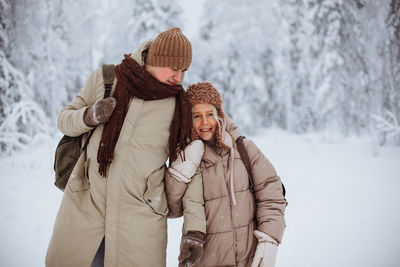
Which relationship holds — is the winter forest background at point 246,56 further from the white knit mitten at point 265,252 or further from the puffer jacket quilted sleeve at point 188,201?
the puffer jacket quilted sleeve at point 188,201

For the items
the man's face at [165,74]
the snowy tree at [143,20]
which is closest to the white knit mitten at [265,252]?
the man's face at [165,74]

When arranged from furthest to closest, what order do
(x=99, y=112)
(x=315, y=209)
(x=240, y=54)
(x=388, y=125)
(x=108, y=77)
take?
1. (x=240, y=54)
2. (x=388, y=125)
3. (x=315, y=209)
4. (x=108, y=77)
5. (x=99, y=112)

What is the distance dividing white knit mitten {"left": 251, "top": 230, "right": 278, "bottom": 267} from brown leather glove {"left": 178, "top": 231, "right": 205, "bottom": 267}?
0.45 meters

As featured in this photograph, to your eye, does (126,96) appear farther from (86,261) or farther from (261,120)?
(261,120)

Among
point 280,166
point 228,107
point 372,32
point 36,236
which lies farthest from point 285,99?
point 36,236

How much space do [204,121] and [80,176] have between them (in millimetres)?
1048

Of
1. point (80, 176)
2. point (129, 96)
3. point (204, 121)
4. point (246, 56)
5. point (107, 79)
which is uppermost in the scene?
point (246, 56)

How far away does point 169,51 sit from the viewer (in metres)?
2.12

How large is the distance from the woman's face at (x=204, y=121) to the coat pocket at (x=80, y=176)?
902mm

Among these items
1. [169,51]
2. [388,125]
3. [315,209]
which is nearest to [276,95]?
[388,125]

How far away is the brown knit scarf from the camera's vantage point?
6.68 feet

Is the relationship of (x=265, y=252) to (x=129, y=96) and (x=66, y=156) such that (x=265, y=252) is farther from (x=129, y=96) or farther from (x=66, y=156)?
(x=66, y=156)

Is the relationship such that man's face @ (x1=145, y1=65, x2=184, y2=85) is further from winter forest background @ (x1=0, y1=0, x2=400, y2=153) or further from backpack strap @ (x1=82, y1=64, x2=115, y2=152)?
winter forest background @ (x1=0, y1=0, x2=400, y2=153)

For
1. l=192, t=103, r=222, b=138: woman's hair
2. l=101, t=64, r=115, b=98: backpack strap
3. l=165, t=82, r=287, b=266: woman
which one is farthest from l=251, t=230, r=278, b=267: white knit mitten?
l=101, t=64, r=115, b=98: backpack strap
